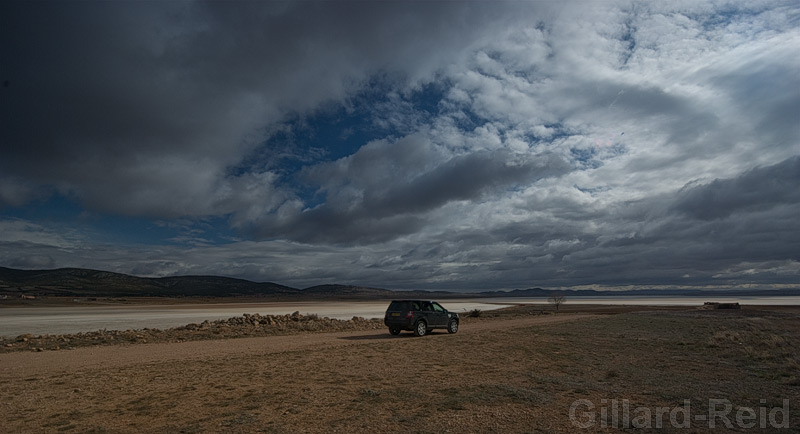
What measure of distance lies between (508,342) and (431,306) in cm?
712

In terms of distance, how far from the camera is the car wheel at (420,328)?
25.3m

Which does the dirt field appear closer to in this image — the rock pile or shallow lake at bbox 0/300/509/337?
the rock pile

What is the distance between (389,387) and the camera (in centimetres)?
1111

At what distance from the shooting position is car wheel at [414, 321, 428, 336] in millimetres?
25281

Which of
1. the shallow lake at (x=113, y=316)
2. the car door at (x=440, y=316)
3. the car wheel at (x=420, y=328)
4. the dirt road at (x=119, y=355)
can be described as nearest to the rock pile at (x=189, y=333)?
the dirt road at (x=119, y=355)

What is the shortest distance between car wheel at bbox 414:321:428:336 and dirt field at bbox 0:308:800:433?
6.11 meters

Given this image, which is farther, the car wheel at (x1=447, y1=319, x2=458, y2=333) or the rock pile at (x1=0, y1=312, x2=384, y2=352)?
the car wheel at (x1=447, y1=319, x2=458, y2=333)

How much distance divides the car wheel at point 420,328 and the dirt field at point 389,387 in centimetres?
611

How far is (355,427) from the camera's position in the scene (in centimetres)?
789

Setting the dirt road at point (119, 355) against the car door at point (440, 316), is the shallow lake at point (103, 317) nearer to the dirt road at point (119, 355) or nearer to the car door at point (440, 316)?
the dirt road at point (119, 355)

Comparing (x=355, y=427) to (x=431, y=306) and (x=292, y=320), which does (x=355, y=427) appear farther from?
(x=292, y=320)

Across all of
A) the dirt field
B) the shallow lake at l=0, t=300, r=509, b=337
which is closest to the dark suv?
the dirt field

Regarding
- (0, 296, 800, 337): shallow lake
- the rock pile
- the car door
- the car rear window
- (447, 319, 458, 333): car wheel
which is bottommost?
(0, 296, 800, 337): shallow lake

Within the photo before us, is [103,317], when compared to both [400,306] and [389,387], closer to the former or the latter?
[400,306]
